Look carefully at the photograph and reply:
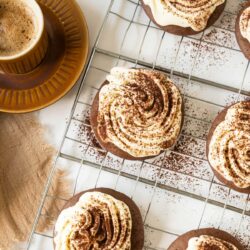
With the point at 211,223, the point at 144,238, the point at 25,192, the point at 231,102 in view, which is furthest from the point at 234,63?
the point at 25,192

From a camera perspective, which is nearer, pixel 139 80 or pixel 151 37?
pixel 139 80

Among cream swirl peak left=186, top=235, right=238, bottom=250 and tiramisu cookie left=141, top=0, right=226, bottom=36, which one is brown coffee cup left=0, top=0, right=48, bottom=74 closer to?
tiramisu cookie left=141, top=0, right=226, bottom=36

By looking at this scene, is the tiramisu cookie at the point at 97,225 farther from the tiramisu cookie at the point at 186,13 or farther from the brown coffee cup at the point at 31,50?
the tiramisu cookie at the point at 186,13

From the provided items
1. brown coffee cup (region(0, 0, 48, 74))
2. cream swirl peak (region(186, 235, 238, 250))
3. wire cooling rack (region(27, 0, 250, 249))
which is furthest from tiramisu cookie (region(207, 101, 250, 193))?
brown coffee cup (region(0, 0, 48, 74))

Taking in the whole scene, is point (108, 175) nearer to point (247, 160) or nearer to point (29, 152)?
point (29, 152)

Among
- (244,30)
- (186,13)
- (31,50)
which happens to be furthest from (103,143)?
(244,30)

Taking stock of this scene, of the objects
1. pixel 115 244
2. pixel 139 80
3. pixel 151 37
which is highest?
pixel 151 37
